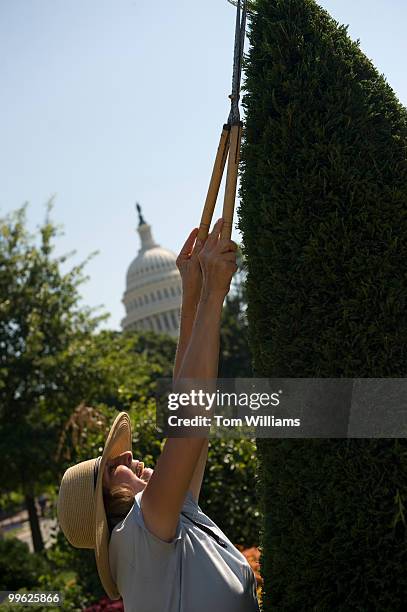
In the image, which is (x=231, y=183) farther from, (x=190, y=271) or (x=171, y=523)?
(x=171, y=523)

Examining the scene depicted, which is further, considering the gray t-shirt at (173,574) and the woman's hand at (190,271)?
the woman's hand at (190,271)

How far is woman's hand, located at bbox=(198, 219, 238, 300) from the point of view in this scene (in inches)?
81.2

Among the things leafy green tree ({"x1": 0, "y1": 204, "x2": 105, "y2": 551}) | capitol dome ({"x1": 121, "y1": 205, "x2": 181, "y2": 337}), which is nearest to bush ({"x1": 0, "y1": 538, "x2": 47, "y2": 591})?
leafy green tree ({"x1": 0, "y1": 204, "x2": 105, "y2": 551})

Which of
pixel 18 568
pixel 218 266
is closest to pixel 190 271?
pixel 218 266

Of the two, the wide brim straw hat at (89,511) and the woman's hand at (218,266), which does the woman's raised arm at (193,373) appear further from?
the wide brim straw hat at (89,511)

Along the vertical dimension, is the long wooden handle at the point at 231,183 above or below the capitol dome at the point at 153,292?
below

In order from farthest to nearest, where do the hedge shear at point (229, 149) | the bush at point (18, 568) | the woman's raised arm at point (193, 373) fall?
the bush at point (18, 568) → the hedge shear at point (229, 149) → the woman's raised arm at point (193, 373)

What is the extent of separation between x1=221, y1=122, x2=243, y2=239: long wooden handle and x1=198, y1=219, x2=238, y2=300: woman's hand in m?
0.04

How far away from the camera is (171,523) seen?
6.34ft

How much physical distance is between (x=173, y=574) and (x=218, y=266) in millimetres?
872

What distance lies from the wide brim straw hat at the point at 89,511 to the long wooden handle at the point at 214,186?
75 centimetres

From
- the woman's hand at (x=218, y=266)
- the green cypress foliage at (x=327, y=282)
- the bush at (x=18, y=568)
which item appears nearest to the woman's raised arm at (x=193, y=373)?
the woman's hand at (x=218, y=266)

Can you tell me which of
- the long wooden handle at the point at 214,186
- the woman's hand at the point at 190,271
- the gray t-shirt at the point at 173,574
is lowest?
the gray t-shirt at the point at 173,574

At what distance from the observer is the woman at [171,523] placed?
191 cm
